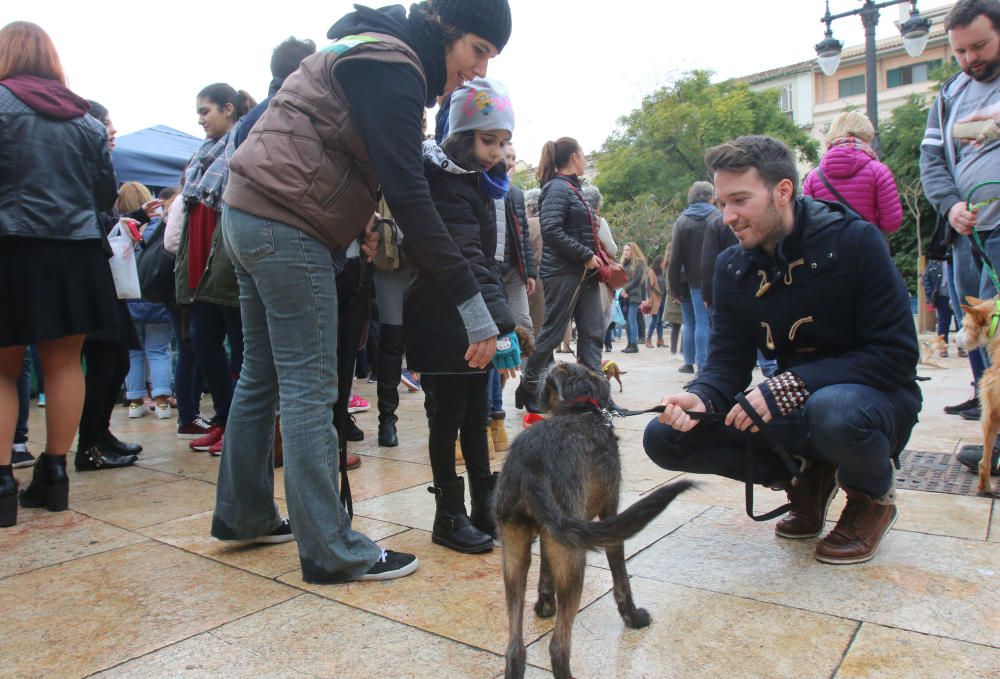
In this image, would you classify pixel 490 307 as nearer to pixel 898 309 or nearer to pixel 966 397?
pixel 898 309

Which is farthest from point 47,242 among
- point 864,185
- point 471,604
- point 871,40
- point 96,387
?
point 871,40

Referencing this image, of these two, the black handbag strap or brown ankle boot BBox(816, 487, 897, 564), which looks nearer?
brown ankle boot BBox(816, 487, 897, 564)

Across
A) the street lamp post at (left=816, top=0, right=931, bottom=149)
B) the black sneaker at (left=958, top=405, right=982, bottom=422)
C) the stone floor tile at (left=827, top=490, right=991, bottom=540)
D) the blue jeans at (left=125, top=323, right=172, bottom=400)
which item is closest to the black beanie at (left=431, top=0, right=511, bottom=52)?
the stone floor tile at (left=827, top=490, right=991, bottom=540)

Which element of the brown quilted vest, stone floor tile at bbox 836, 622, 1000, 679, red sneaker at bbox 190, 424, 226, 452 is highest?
the brown quilted vest

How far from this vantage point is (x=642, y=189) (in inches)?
1713

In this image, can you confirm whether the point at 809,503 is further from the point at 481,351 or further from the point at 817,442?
the point at 481,351

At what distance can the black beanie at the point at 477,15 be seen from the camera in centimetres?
249

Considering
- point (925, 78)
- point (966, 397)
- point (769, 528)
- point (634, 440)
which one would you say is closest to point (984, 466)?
point (769, 528)

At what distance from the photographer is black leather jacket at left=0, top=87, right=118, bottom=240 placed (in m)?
3.32

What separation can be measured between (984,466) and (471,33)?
121 inches

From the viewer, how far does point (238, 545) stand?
305cm

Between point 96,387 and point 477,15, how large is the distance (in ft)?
11.2

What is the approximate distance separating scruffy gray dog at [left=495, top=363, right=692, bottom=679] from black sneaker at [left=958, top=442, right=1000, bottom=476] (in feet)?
8.06

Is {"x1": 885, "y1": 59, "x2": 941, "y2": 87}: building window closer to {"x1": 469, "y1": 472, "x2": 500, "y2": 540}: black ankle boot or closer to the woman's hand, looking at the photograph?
{"x1": 469, "y1": 472, "x2": 500, "y2": 540}: black ankle boot
